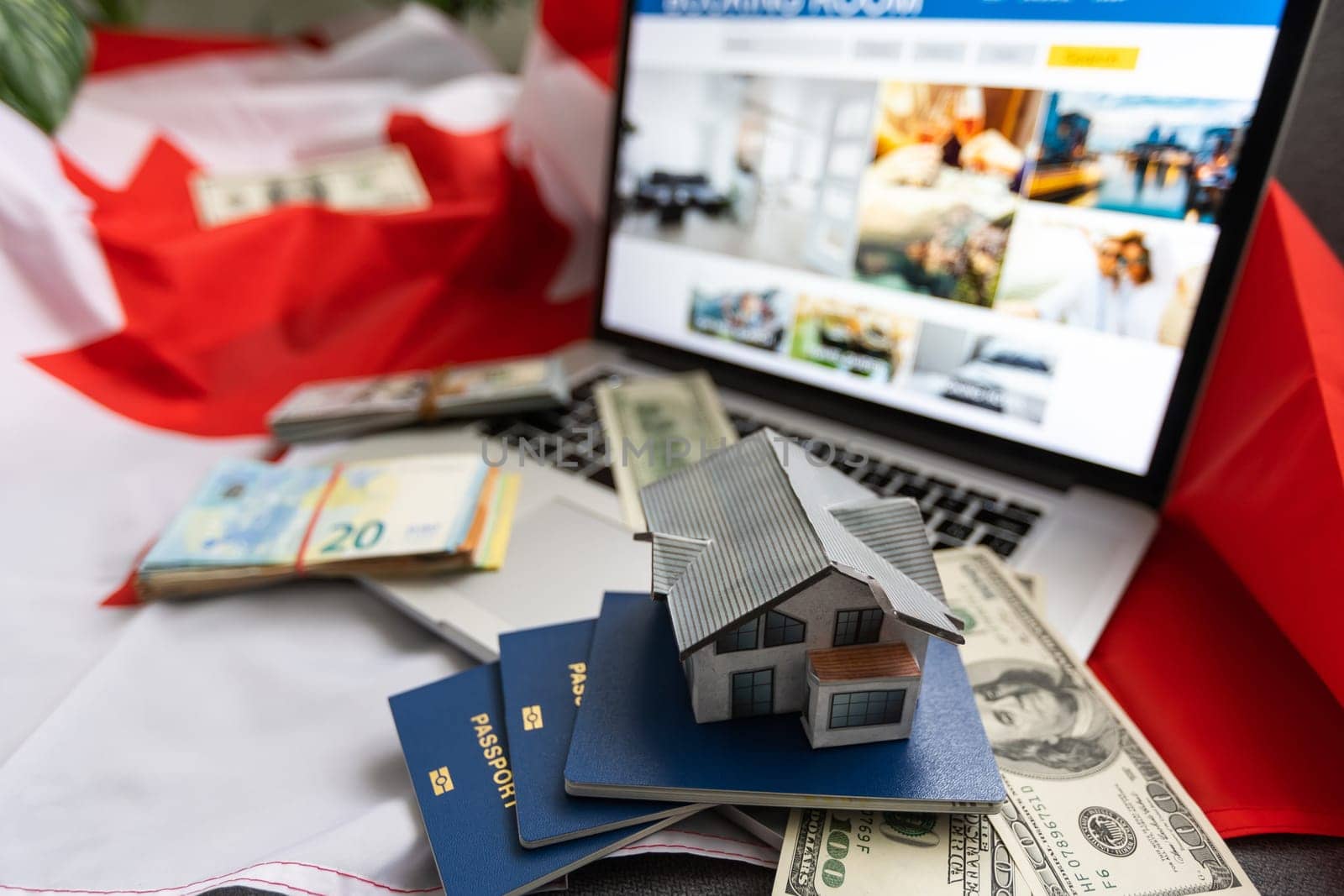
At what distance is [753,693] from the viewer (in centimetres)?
41

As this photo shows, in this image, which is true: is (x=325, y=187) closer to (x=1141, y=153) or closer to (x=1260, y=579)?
(x=1141, y=153)

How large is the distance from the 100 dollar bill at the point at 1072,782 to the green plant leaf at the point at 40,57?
2.94 feet

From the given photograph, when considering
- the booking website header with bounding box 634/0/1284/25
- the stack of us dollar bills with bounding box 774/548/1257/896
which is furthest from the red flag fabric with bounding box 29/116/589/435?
the stack of us dollar bills with bounding box 774/548/1257/896

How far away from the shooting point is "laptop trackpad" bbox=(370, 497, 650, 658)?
1.76 ft

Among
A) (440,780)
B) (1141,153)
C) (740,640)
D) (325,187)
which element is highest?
(1141,153)

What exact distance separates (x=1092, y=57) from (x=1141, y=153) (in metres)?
0.08

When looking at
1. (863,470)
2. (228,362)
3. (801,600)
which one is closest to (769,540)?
(801,600)

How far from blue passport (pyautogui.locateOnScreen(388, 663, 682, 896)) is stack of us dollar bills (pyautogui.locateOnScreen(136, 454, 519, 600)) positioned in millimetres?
128

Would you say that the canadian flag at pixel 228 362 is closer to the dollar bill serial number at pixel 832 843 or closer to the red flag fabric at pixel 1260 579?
the dollar bill serial number at pixel 832 843

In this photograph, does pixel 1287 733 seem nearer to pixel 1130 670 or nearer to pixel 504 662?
pixel 1130 670

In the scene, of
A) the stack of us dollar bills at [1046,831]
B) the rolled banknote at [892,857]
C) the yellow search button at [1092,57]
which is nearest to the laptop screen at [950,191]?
the yellow search button at [1092,57]

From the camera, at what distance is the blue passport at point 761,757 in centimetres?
38

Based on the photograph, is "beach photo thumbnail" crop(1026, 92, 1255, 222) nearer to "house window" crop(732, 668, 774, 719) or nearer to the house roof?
the house roof

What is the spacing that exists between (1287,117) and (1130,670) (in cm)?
37
